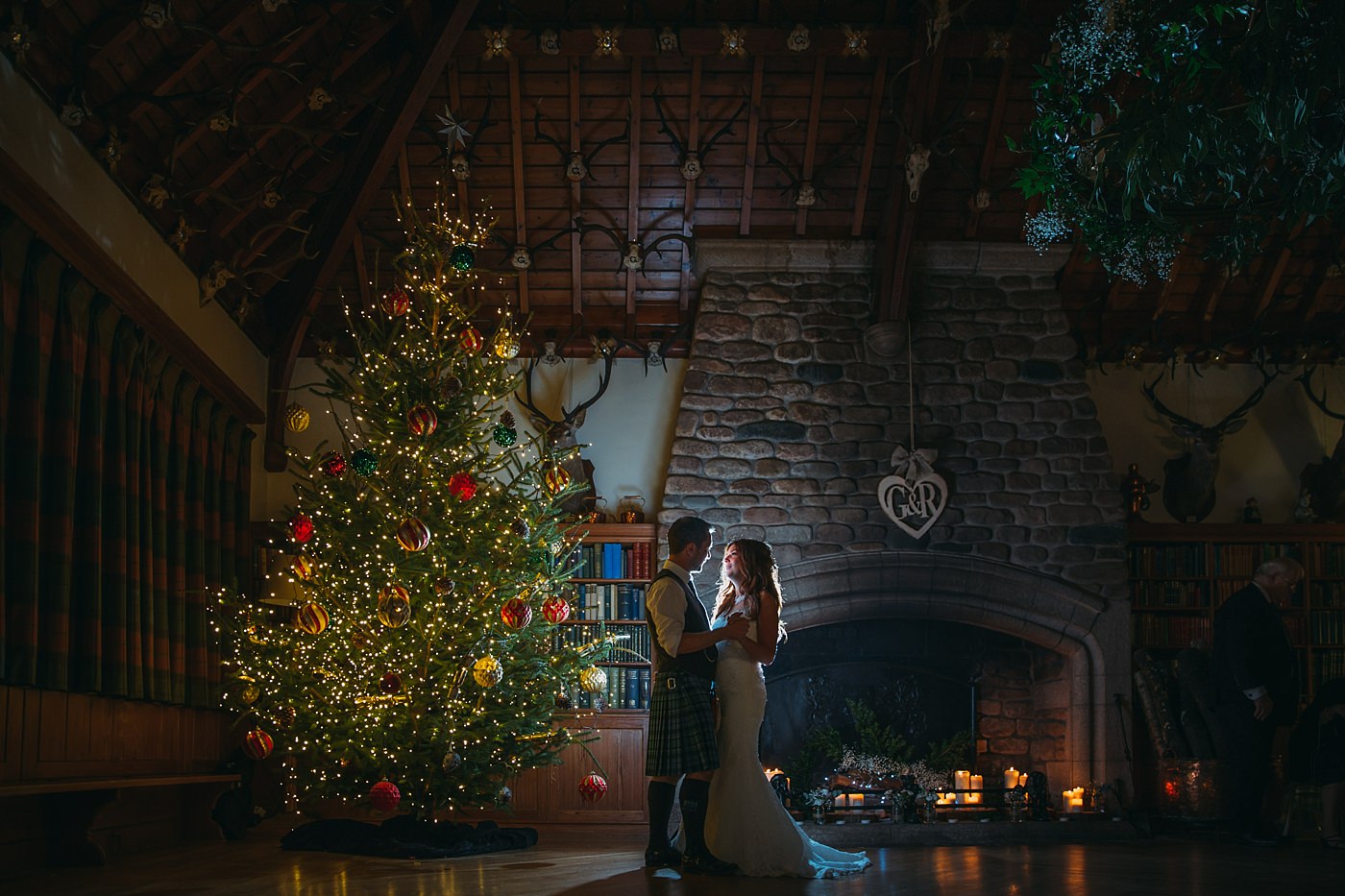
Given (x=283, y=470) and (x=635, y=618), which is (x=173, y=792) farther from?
(x=635, y=618)

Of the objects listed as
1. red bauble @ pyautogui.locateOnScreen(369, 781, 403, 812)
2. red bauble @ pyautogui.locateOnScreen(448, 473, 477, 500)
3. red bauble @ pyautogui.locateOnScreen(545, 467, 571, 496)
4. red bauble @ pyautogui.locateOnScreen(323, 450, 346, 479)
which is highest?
A: red bauble @ pyautogui.locateOnScreen(323, 450, 346, 479)

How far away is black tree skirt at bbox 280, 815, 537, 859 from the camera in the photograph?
585cm

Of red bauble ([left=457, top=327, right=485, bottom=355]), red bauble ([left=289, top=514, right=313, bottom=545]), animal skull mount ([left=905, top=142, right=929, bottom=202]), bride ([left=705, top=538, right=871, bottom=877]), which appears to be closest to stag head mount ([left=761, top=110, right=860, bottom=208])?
animal skull mount ([left=905, top=142, right=929, bottom=202])

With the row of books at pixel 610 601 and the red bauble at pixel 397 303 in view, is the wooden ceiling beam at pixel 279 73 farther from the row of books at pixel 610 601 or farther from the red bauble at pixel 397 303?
the row of books at pixel 610 601

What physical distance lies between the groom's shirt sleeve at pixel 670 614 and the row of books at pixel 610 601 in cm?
292

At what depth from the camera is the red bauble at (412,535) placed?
5699 mm

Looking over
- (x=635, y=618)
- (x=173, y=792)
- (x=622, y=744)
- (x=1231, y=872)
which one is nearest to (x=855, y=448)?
(x=635, y=618)

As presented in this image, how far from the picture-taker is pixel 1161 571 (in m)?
8.33

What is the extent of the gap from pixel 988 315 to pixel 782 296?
130 cm

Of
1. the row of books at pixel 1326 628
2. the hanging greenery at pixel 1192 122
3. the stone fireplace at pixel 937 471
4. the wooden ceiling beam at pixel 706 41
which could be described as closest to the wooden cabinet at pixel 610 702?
the stone fireplace at pixel 937 471

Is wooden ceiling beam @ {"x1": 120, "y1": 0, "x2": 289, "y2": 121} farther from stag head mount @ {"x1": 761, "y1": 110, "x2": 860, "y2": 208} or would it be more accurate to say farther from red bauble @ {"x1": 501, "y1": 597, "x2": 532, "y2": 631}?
stag head mount @ {"x1": 761, "y1": 110, "x2": 860, "y2": 208}

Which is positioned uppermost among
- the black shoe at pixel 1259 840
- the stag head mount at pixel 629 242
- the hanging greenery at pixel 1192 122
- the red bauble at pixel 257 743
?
the stag head mount at pixel 629 242

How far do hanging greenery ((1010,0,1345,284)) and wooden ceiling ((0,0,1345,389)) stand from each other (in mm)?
3497

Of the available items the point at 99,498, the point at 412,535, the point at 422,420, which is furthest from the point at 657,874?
the point at 99,498
